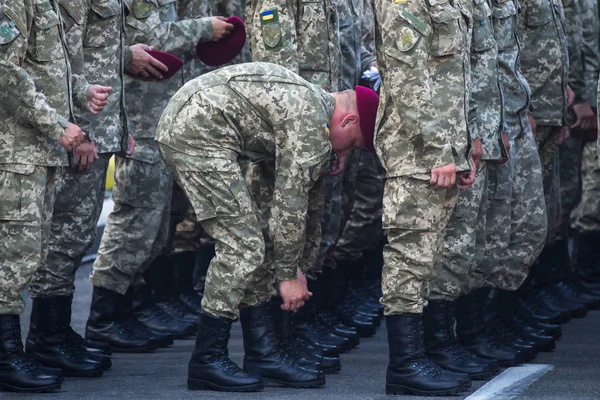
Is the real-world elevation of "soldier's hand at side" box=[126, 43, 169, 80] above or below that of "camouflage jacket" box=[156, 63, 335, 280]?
above

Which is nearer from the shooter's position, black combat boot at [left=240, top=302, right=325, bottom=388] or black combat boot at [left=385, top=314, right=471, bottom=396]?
black combat boot at [left=385, top=314, right=471, bottom=396]

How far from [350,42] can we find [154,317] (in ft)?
5.96

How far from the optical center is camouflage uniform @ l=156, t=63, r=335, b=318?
5.24 metres

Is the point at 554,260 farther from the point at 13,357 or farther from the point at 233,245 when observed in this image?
the point at 13,357

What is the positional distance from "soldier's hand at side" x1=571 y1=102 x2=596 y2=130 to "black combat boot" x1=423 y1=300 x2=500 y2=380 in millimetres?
2640

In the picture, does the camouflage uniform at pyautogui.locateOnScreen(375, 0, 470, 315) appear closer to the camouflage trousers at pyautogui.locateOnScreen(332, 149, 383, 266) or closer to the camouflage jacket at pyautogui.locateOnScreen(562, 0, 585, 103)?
the camouflage trousers at pyautogui.locateOnScreen(332, 149, 383, 266)

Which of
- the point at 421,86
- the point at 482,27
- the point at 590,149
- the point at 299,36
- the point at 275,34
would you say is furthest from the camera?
the point at 590,149

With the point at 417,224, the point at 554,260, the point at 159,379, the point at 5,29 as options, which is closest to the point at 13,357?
the point at 159,379

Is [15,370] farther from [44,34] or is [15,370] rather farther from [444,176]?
[444,176]

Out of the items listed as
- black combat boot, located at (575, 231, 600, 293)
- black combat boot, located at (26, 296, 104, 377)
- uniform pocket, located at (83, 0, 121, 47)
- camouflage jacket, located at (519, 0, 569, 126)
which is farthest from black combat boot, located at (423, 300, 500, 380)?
black combat boot, located at (575, 231, 600, 293)

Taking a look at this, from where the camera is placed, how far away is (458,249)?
5707 mm

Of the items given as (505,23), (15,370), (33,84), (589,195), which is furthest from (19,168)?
(589,195)

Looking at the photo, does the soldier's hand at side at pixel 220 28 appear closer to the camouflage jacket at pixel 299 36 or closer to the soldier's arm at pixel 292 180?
the camouflage jacket at pixel 299 36

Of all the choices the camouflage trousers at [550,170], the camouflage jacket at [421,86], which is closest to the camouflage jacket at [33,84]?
the camouflage jacket at [421,86]
